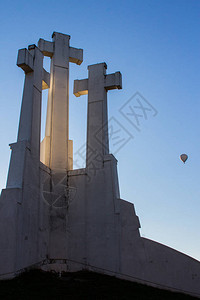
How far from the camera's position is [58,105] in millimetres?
19422

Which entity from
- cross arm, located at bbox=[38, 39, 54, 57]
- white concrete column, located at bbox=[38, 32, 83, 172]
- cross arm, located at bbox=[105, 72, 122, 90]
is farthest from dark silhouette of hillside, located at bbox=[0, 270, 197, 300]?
cross arm, located at bbox=[38, 39, 54, 57]

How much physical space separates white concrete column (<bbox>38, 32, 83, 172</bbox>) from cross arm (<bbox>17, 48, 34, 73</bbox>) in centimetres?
258

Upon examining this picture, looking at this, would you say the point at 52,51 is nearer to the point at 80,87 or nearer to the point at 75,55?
the point at 75,55

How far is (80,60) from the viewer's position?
21031 mm

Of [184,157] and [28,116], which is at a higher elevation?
[28,116]

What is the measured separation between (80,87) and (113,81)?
6.44ft

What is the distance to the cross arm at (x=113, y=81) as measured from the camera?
19683mm

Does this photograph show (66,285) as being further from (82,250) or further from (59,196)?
(59,196)

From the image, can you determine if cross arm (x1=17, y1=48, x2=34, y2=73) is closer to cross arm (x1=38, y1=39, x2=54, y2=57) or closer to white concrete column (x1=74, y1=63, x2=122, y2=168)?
cross arm (x1=38, y1=39, x2=54, y2=57)

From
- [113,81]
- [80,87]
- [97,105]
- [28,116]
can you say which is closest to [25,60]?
[28,116]

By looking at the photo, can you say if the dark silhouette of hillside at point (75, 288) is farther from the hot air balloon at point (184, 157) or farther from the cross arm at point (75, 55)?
the cross arm at point (75, 55)

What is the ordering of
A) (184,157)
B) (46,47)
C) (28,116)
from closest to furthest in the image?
1. (28,116)
2. (46,47)
3. (184,157)

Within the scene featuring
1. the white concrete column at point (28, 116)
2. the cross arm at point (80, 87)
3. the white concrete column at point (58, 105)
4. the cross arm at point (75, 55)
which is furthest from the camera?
the cross arm at point (75, 55)

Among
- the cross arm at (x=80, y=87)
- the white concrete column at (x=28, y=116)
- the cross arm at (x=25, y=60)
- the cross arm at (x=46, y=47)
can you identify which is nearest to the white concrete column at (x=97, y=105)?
the cross arm at (x=80, y=87)
